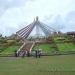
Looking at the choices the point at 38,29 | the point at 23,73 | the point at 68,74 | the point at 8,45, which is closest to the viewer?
the point at 68,74

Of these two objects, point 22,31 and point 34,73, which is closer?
point 34,73

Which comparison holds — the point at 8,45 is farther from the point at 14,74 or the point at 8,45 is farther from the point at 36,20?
the point at 36,20

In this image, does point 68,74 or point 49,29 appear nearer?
point 68,74

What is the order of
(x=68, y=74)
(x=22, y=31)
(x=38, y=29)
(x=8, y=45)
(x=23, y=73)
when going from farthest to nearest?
(x=38, y=29) < (x=22, y=31) < (x=8, y=45) < (x=23, y=73) < (x=68, y=74)

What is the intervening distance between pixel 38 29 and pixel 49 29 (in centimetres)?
373

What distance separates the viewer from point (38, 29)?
9319 cm

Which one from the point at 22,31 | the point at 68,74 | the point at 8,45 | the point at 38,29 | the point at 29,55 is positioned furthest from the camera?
the point at 38,29

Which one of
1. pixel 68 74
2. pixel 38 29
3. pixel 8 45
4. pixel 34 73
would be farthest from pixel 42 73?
pixel 38 29

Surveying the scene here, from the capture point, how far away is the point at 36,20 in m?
94.1

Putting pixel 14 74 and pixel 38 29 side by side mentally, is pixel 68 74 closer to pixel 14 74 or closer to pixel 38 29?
pixel 14 74

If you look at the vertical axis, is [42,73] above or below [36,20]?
below

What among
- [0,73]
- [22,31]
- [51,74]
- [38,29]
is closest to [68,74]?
[51,74]

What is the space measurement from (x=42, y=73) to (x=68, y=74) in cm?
168

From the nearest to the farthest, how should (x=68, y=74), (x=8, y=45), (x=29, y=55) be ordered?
(x=68, y=74) → (x=29, y=55) → (x=8, y=45)
